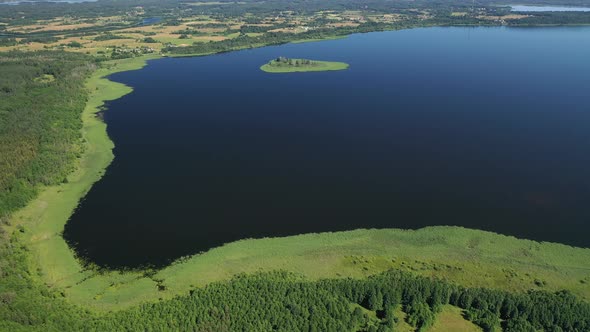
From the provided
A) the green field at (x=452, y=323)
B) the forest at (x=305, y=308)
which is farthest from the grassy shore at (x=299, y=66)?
the green field at (x=452, y=323)

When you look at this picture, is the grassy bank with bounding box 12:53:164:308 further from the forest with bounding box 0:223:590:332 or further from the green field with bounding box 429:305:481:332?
the green field with bounding box 429:305:481:332

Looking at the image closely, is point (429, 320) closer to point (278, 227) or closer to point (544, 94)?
point (278, 227)

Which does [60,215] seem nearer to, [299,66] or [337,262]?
[337,262]

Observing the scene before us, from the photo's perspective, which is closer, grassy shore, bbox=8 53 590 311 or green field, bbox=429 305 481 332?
green field, bbox=429 305 481 332

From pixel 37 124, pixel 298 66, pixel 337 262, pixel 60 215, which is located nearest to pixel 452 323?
pixel 337 262

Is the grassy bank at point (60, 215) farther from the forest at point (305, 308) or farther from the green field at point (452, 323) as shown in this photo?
the green field at point (452, 323)

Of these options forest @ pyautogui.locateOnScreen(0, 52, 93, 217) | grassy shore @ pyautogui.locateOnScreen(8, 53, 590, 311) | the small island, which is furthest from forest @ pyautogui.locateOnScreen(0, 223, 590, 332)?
the small island

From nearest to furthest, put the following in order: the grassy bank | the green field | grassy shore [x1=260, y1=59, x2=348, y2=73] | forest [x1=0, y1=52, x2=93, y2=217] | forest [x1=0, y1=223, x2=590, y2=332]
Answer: forest [x1=0, y1=223, x2=590, y2=332]
the green field
the grassy bank
forest [x1=0, y1=52, x2=93, y2=217]
grassy shore [x1=260, y1=59, x2=348, y2=73]
